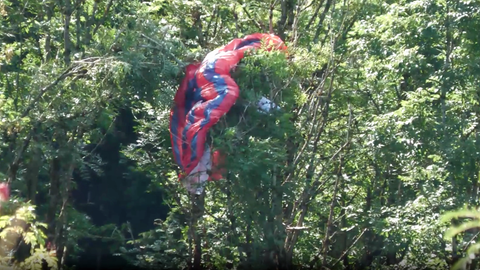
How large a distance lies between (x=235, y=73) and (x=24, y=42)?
178 inches

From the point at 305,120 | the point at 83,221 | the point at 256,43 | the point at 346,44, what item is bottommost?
the point at 83,221

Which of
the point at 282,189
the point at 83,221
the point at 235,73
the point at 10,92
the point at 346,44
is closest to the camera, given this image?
the point at 235,73

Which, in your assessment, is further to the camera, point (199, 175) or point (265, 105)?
point (265, 105)

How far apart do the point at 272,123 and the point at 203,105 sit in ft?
3.68

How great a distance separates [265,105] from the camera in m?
9.07

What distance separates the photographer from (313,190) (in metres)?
10.4

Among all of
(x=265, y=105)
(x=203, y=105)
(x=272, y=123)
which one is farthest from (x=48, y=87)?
(x=272, y=123)

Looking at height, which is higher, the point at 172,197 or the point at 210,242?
the point at 172,197

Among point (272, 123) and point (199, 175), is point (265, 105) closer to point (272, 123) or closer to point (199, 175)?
point (272, 123)

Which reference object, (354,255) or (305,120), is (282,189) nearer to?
(305,120)

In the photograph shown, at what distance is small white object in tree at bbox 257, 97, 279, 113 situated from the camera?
29.6 feet

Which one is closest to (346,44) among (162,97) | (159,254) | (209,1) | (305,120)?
(305,120)

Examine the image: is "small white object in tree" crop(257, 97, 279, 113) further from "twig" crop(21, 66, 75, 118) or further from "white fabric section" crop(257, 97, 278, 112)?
"twig" crop(21, 66, 75, 118)

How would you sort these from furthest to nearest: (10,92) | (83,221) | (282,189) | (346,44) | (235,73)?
(83,221) < (346,44) < (10,92) < (282,189) < (235,73)
